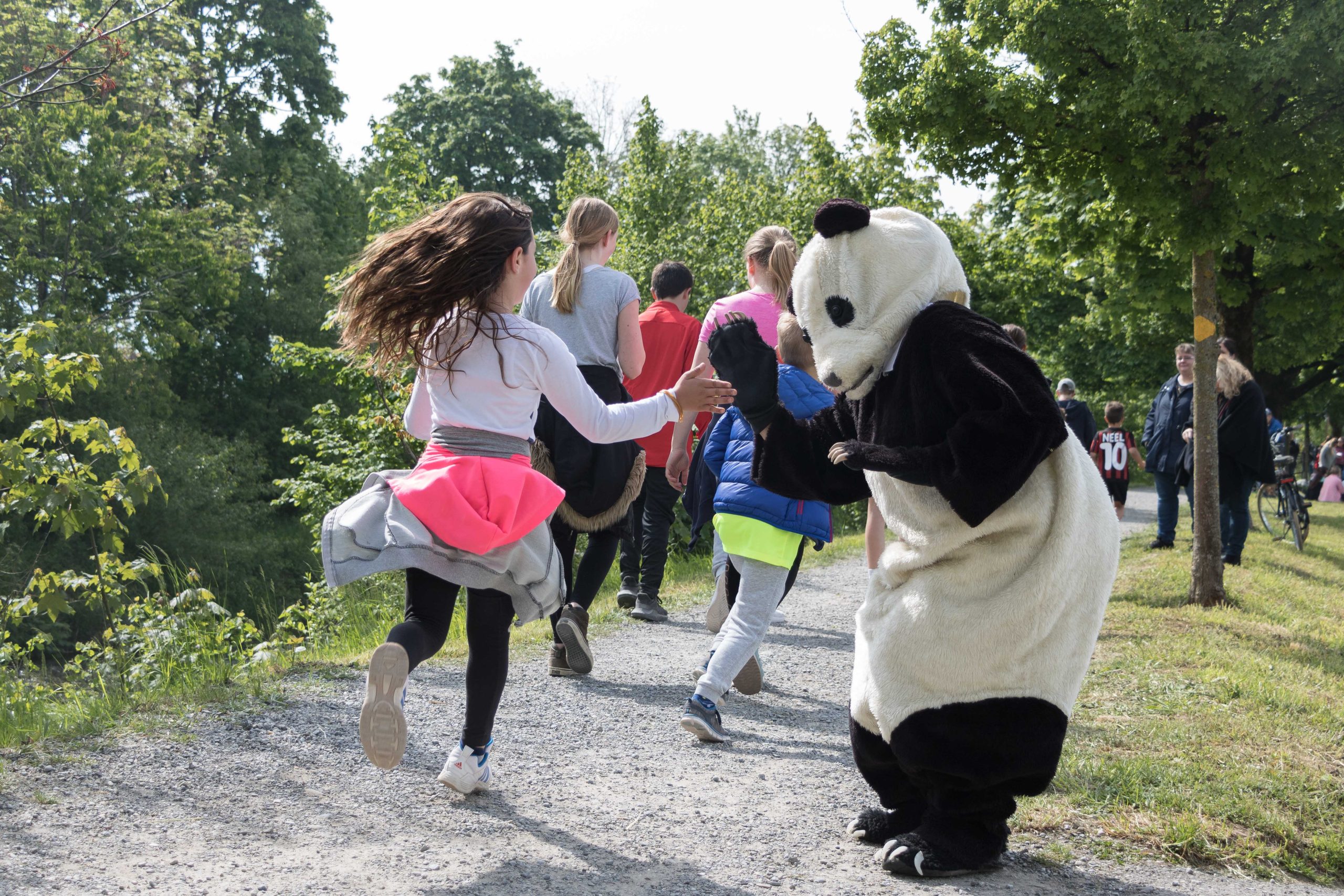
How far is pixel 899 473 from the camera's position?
3000 mm

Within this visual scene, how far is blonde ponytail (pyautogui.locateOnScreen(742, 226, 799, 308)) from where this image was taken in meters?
5.72

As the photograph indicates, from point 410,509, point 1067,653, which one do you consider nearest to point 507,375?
point 410,509

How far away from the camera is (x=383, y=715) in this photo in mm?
3107

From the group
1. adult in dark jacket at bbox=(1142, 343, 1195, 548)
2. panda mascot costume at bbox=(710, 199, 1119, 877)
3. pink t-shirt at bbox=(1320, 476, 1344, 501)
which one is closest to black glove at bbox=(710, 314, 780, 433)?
panda mascot costume at bbox=(710, 199, 1119, 877)

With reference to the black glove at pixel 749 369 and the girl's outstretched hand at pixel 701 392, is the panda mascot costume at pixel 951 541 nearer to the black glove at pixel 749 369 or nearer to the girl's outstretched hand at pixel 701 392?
the black glove at pixel 749 369

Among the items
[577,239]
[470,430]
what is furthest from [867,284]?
[577,239]

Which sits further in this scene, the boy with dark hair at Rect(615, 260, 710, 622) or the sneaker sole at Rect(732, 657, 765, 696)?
the boy with dark hair at Rect(615, 260, 710, 622)

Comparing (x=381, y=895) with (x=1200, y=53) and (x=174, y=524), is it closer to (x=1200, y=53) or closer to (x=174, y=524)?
(x=1200, y=53)

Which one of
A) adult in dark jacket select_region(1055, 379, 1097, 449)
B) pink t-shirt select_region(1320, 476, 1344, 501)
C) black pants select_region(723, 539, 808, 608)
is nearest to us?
black pants select_region(723, 539, 808, 608)

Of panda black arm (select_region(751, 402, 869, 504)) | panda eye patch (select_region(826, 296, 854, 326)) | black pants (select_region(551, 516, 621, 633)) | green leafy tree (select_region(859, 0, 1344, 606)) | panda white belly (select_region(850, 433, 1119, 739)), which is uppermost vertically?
green leafy tree (select_region(859, 0, 1344, 606))

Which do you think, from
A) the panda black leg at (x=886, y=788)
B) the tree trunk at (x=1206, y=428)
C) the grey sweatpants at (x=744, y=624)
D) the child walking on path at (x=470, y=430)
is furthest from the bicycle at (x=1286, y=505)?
the child walking on path at (x=470, y=430)

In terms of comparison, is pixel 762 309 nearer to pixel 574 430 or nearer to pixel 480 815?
pixel 574 430

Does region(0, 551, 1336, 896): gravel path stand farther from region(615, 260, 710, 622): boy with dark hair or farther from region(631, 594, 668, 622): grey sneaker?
region(615, 260, 710, 622): boy with dark hair

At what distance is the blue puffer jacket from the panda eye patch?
110 cm
